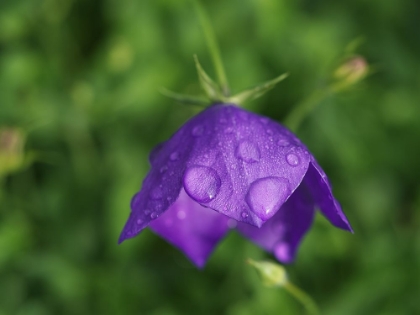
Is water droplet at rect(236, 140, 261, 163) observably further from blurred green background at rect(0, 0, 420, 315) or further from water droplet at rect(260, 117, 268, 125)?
blurred green background at rect(0, 0, 420, 315)

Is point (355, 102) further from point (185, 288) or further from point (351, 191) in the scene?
point (185, 288)

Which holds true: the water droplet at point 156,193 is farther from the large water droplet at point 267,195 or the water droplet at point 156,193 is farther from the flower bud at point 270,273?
the flower bud at point 270,273

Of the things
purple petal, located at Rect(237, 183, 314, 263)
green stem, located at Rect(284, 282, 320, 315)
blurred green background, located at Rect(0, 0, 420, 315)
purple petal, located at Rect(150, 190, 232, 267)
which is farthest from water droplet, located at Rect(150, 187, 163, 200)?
blurred green background, located at Rect(0, 0, 420, 315)

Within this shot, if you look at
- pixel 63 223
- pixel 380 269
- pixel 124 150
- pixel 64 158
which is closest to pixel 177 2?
pixel 124 150

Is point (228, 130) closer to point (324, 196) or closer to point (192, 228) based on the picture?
point (324, 196)

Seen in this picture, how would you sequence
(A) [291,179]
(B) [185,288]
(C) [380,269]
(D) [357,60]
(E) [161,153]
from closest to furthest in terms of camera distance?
(A) [291,179], (E) [161,153], (D) [357,60], (C) [380,269], (B) [185,288]

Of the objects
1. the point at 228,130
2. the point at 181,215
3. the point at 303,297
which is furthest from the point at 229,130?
the point at 303,297
